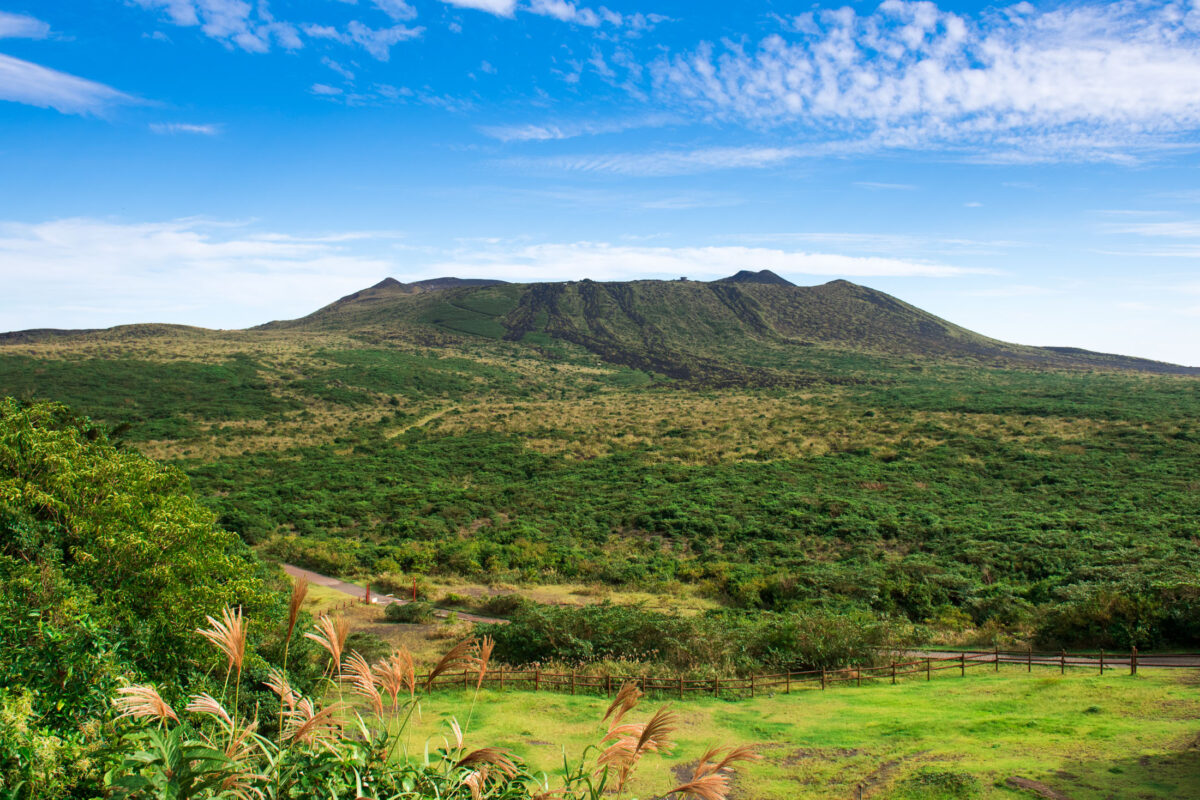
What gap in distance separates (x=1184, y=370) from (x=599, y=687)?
162033mm

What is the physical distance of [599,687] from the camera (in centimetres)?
1752

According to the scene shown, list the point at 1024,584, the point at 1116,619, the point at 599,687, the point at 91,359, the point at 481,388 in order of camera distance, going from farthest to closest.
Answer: the point at 481,388 → the point at 91,359 → the point at 1024,584 → the point at 1116,619 → the point at 599,687

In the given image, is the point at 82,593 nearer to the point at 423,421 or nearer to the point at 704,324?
the point at 423,421

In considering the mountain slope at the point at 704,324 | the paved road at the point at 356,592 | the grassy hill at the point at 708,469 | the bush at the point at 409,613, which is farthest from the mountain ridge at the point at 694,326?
the bush at the point at 409,613

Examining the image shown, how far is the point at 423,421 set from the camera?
69.6m

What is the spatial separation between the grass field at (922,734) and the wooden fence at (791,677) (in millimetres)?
551

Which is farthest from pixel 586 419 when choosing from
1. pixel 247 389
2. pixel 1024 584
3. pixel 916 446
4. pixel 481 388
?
pixel 1024 584

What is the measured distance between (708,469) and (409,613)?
28.8m

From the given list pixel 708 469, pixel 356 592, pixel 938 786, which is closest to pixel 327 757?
pixel 938 786

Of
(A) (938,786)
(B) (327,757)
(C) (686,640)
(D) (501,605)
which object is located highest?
(B) (327,757)

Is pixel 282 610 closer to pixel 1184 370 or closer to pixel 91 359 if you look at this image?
pixel 91 359

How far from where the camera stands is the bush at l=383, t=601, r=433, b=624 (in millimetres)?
23922

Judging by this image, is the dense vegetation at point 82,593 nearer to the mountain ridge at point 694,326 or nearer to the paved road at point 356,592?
the paved road at point 356,592

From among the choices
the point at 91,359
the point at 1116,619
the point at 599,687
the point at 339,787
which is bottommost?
the point at 599,687
